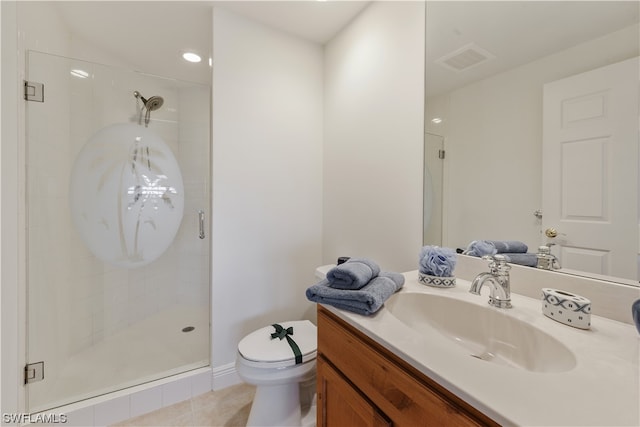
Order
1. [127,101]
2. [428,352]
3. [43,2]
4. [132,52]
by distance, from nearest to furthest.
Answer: [428,352], [43,2], [127,101], [132,52]

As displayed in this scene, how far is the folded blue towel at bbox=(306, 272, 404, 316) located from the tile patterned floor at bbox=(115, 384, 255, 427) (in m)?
1.05

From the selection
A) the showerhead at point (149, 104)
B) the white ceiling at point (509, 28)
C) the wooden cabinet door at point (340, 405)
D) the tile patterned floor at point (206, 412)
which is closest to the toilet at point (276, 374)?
the tile patterned floor at point (206, 412)

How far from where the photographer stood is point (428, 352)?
558 mm

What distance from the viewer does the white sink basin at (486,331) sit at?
2.04 ft

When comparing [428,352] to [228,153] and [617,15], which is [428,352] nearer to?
[617,15]

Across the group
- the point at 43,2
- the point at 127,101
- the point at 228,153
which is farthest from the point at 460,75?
the point at 43,2

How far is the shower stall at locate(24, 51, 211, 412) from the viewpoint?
1399mm

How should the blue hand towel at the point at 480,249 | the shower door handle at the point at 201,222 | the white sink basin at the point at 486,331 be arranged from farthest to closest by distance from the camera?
the shower door handle at the point at 201,222 → the blue hand towel at the point at 480,249 → the white sink basin at the point at 486,331

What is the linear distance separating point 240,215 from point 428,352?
1389mm

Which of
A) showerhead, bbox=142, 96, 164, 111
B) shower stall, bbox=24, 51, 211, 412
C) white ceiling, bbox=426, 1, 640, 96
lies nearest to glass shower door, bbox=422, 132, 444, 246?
white ceiling, bbox=426, 1, 640, 96

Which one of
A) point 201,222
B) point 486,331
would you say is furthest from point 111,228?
point 486,331

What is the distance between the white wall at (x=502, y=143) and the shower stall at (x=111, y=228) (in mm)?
1490

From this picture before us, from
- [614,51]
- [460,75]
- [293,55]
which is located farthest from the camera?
[293,55]

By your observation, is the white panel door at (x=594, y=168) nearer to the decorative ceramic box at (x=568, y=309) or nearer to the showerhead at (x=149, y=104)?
the decorative ceramic box at (x=568, y=309)
